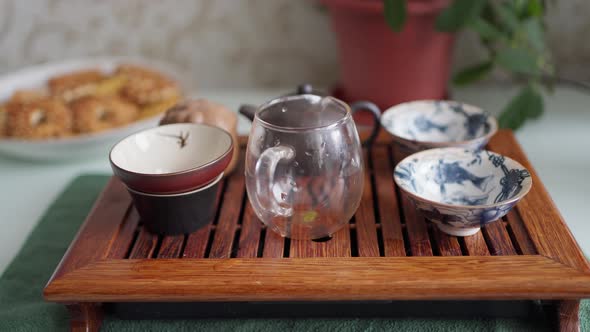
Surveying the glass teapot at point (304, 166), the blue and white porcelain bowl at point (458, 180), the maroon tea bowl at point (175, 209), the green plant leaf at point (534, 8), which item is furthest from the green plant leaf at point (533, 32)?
the maroon tea bowl at point (175, 209)

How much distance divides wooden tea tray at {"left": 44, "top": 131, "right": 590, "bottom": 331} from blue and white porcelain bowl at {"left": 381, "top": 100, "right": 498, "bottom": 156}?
0.14 metres

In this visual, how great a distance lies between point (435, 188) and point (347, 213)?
0.10 meters

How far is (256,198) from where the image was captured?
21.8 inches

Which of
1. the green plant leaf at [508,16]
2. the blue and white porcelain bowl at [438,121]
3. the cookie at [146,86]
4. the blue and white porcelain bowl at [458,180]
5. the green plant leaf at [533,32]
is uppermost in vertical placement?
the green plant leaf at [508,16]

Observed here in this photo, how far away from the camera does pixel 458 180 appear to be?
1.96 feet

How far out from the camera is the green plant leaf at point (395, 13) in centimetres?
77

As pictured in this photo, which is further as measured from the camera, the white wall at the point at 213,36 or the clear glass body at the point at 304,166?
the white wall at the point at 213,36

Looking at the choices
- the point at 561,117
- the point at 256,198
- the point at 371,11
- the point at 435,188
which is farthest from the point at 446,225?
the point at 561,117

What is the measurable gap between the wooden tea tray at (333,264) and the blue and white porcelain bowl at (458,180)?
24mm

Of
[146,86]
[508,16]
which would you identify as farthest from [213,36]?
[508,16]

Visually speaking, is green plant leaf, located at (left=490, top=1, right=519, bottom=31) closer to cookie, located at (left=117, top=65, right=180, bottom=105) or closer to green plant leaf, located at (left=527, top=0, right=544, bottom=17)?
green plant leaf, located at (left=527, top=0, right=544, bottom=17)

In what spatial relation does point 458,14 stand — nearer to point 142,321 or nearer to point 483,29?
point 483,29

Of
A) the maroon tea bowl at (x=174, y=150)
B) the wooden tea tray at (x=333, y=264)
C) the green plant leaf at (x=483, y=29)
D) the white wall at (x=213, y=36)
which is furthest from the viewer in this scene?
the white wall at (x=213, y=36)

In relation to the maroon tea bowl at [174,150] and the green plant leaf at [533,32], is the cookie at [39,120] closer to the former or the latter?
the maroon tea bowl at [174,150]
